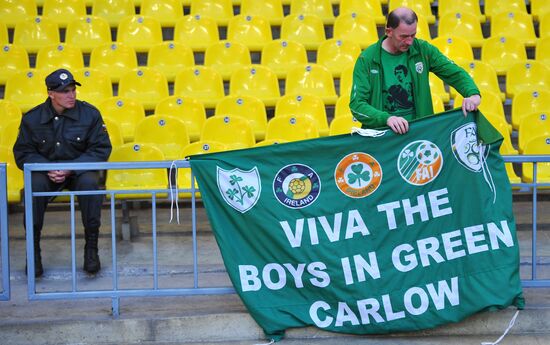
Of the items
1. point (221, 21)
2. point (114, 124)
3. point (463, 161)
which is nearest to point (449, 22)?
point (221, 21)

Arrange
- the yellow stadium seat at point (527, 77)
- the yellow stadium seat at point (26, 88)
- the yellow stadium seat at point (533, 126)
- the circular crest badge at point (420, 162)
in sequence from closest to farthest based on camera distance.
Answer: the circular crest badge at point (420, 162), the yellow stadium seat at point (533, 126), the yellow stadium seat at point (26, 88), the yellow stadium seat at point (527, 77)

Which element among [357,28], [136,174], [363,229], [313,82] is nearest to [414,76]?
[363,229]

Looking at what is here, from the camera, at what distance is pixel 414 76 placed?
6.56 m

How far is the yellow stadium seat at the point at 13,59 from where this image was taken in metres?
10.7

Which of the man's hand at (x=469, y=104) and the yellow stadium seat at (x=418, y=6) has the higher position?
the yellow stadium seat at (x=418, y=6)

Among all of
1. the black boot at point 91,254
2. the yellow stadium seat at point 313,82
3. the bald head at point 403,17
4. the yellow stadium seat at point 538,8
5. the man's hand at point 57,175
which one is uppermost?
the yellow stadium seat at point 538,8

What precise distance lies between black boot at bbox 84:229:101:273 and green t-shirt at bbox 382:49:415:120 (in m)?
2.37

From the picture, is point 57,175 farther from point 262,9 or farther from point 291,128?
point 262,9

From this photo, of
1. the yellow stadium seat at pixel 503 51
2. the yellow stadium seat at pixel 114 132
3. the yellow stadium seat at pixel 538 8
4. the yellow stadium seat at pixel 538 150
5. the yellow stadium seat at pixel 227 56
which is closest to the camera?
the yellow stadium seat at pixel 538 150

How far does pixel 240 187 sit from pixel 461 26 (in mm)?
5836

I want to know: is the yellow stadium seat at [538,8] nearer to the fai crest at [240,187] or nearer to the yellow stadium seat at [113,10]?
the yellow stadium seat at [113,10]

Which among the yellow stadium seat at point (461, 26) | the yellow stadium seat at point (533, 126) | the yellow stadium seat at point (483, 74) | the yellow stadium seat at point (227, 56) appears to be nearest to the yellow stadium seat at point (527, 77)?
the yellow stadium seat at point (483, 74)

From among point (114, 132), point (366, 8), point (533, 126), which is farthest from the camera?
point (366, 8)

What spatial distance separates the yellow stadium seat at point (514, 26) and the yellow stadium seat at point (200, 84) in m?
3.31
